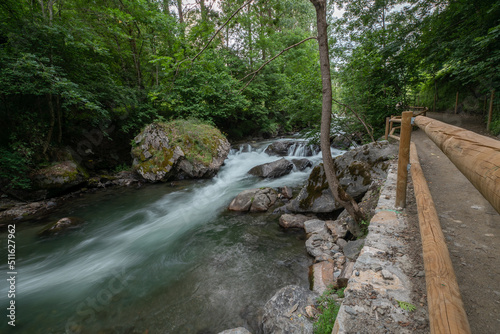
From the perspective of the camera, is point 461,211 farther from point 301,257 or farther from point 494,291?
point 301,257

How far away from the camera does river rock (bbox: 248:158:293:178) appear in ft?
31.3

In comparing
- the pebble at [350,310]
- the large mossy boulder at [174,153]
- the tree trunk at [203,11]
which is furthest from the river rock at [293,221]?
the large mossy boulder at [174,153]

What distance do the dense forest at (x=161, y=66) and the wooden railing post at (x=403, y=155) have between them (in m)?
2.50

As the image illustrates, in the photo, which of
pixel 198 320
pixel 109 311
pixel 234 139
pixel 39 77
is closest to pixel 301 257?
pixel 198 320

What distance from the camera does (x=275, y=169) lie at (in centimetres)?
962

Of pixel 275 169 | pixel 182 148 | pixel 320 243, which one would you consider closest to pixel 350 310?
pixel 320 243

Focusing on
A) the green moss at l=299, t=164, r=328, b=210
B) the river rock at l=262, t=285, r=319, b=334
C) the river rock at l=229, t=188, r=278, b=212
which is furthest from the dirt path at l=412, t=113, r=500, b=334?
the river rock at l=229, t=188, r=278, b=212

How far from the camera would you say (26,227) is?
19.6 ft

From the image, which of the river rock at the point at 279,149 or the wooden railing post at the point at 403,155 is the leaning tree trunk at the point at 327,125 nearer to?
the wooden railing post at the point at 403,155

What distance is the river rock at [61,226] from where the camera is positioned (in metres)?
5.67

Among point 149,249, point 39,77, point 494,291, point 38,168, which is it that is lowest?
point 149,249

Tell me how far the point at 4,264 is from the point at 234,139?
14.2 m

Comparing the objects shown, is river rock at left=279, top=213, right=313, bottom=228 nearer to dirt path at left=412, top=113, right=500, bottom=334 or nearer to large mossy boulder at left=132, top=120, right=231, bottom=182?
dirt path at left=412, top=113, right=500, bottom=334

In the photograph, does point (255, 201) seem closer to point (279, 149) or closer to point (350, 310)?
point (350, 310)
